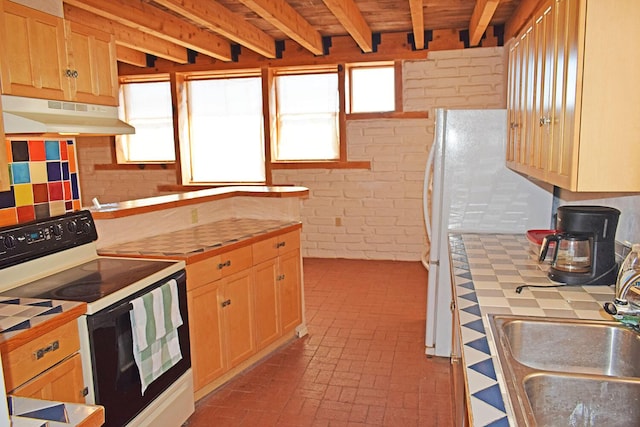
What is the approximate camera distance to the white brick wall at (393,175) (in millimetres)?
5492

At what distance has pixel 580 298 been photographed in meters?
1.85

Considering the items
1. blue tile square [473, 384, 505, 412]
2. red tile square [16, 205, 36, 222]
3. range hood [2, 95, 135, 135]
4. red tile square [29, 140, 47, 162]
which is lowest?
blue tile square [473, 384, 505, 412]

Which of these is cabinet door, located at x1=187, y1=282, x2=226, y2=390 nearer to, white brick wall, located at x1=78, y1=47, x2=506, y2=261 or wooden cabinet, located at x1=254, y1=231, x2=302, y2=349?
wooden cabinet, located at x1=254, y1=231, x2=302, y2=349

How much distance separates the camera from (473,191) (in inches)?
126

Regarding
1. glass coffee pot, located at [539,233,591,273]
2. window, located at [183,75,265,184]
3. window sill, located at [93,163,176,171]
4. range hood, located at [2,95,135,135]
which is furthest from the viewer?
window sill, located at [93,163,176,171]

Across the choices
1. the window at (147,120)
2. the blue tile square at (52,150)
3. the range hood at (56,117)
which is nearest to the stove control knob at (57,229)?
the blue tile square at (52,150)

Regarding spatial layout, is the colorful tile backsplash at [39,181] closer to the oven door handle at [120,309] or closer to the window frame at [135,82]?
the oven door handle at [120,309]

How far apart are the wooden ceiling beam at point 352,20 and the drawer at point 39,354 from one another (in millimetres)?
2829

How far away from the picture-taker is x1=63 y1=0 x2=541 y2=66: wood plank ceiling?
392cm

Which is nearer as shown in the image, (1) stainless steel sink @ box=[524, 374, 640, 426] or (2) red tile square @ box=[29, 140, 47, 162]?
(1) stainless steel sink @ box=[524, 374, 640, 426]

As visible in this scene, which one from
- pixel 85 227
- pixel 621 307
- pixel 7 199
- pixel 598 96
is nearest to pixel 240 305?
pixel 85 227

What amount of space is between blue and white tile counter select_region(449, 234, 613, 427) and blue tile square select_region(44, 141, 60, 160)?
2002mm

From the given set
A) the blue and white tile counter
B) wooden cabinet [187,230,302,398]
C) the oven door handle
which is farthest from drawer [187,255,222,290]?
the blue and white tile counter

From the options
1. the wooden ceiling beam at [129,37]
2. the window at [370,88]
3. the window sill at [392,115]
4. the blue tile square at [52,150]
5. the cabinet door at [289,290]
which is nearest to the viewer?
the blue tile square at [52,150]
